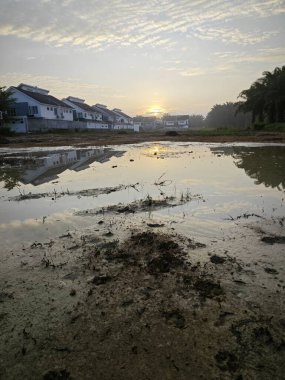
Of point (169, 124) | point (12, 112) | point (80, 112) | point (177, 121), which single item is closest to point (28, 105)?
point (12, 112)

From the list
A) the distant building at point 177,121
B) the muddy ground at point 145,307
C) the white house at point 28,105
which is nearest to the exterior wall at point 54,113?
the white house at point 28,105

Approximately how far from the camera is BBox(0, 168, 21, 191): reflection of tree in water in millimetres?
10632

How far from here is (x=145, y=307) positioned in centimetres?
323

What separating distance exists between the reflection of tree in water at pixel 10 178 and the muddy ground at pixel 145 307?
630 cm

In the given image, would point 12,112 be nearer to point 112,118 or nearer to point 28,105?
point 28,105

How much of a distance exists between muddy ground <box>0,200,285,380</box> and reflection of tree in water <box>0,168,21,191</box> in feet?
20.7

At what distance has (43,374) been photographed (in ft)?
7.92

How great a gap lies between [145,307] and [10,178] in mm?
10488

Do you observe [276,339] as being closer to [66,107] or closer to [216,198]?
[216,198]

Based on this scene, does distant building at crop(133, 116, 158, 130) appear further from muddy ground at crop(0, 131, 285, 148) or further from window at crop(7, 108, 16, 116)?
muddy ground at crop(0, 131, 285, 148)

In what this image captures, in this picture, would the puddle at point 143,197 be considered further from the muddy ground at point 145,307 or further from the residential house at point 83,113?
→ the residential house at point 83,113

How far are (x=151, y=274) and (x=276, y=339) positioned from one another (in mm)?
1639

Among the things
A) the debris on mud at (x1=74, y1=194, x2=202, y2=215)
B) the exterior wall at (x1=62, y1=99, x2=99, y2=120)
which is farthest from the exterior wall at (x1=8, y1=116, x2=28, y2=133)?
the debris on mud at (x1=74, y1=194, x2=202, y2=215)

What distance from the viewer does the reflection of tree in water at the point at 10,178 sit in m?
10.6
